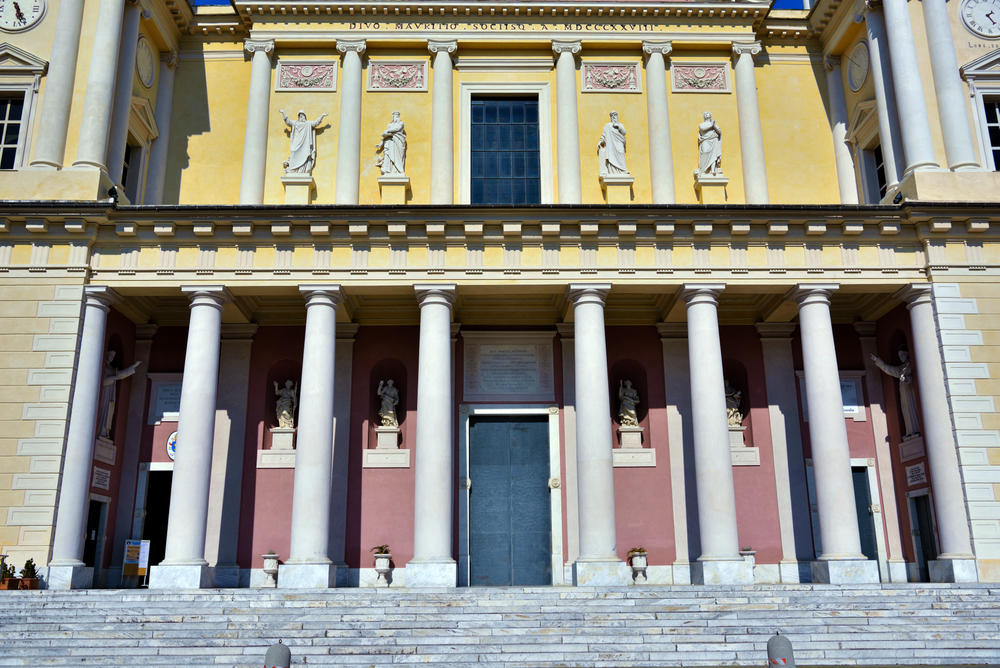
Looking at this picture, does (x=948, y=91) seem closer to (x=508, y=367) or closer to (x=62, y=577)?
(x=508, y=367)

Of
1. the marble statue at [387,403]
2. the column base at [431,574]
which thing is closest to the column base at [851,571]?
the column base at [431,574]

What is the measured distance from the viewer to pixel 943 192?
20109 millimetres

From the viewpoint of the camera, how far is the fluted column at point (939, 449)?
724 inches

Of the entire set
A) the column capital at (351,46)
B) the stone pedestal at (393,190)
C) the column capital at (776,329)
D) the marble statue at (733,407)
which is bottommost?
the marble statue at (733,407)

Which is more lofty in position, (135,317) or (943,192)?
(943,192)

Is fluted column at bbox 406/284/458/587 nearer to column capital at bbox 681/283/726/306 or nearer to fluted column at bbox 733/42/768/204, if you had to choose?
column capital at bbox 681/283/726/306

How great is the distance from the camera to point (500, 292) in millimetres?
20781

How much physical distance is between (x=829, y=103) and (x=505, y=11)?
924 centimetres

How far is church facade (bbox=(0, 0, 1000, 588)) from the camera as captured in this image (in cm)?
1884

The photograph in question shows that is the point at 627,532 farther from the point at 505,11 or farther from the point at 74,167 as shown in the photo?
the point at 74,167

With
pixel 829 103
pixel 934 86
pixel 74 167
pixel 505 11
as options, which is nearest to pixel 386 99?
pixel 505 11

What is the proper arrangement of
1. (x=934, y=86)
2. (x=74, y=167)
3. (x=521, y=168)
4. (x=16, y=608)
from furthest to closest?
(x=521, y=168), (x=934, y=86), (x=74, y=167), (x=16, y=608)

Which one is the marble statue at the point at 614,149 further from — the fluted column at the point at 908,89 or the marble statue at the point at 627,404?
the fluted column at the point at 908,89

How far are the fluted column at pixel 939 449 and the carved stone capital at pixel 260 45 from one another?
17193 millimetres
